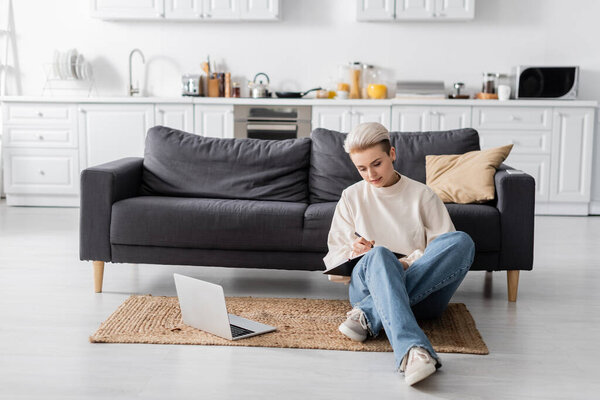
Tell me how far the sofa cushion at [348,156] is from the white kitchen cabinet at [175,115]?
7.79ft

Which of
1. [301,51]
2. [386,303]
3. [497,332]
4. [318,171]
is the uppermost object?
[301,51]

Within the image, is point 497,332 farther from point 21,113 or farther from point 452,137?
point 21,113

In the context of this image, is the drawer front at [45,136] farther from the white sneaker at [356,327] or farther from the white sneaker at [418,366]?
the white sneaker at [418,366]

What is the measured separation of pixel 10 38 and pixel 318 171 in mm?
4152

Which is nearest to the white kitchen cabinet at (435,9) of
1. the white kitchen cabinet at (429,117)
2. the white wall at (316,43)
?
the white wall at (316,43)

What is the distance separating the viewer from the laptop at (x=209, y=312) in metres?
2.51

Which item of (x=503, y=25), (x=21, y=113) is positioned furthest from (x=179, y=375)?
(x=503, y=25)

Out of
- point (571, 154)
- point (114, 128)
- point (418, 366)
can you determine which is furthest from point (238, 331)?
point (571, 154)

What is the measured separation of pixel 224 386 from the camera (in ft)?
7.09

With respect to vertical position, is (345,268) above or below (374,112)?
below

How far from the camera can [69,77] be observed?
6.27 metres

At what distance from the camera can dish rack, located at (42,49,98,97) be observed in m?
6.18

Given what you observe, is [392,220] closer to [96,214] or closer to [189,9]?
[96,214]

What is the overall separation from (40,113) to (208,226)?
333cm
